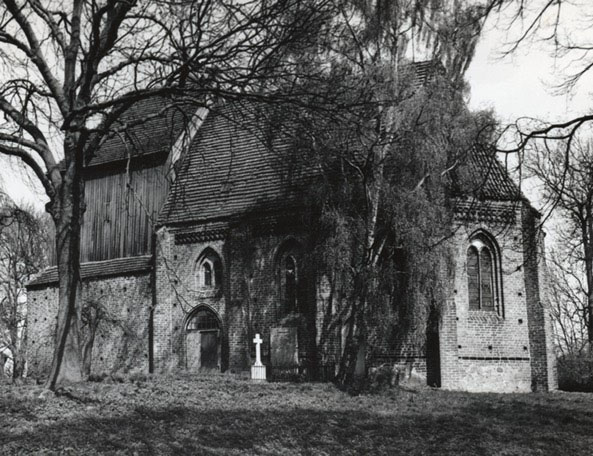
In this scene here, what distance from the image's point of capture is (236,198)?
2597cm

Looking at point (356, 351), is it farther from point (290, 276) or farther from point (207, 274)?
point (207, 274)

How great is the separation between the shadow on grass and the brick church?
6.46 m

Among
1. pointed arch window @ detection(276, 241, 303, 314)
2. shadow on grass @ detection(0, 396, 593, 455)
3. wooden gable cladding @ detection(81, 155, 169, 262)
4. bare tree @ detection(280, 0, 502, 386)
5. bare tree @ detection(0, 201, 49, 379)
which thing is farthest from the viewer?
bare tree @ detection(0, 201, 49, 379)

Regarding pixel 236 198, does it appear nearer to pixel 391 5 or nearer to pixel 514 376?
pixel 391 5

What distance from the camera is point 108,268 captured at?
91.7ft

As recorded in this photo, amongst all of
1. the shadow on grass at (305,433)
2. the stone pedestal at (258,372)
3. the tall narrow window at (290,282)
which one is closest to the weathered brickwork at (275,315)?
the tall narrow window at (290,282)

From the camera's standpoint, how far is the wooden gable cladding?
91.0ft

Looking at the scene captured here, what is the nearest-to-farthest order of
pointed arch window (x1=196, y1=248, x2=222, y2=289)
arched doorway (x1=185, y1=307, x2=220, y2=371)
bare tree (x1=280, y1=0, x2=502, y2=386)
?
bare tree (x1=280, y1=0, x2=502, y2=386) → arched doorway (x1=185, y1=307, x2=220, y2=371) → pointed arch window (x1=196, y1=248, x2=222, y2=289)

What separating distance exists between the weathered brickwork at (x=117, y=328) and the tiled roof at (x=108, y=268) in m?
0.22

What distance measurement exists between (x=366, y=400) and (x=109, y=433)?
7.90 m

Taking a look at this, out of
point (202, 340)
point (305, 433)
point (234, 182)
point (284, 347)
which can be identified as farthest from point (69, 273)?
point (234, 182)

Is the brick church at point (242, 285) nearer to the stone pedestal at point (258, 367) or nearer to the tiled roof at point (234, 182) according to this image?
the tiled roof at point (234, 182)

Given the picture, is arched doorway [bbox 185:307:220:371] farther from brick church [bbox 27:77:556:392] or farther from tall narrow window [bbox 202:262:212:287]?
tall narrow window [bbox 202:262:212:287]

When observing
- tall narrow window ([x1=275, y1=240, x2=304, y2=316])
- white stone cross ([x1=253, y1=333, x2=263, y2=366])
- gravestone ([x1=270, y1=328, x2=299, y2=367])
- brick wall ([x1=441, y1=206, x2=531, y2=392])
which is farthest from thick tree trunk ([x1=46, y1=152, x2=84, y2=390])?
brick wall ([x1=441, y1=206, x2=531, y2=392])
